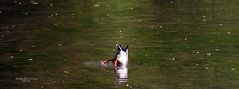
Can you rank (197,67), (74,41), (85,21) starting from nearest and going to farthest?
(197,67)
(74,41)
(85,21)

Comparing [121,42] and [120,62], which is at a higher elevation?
[120,62]

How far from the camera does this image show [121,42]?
79.9ft

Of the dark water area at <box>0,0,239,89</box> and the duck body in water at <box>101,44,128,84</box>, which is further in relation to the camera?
the duck body in water at <box>101,44,128,84</box>

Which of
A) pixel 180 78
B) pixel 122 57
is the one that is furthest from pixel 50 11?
pixel 180 78

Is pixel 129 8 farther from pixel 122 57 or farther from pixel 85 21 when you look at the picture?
pixel 122 57

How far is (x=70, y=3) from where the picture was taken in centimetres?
3828

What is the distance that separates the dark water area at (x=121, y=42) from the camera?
18266 millimetres

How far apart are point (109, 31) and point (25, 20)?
17.2 ft

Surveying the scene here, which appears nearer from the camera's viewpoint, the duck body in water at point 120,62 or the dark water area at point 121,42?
the dark water area at point 121,42

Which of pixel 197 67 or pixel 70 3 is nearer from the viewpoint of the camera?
pixel 197 67

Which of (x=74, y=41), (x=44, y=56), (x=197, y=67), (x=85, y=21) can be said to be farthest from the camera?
(x=85, y=21)

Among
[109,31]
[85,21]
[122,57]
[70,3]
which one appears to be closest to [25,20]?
[85,21]

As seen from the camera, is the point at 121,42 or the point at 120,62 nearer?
the point at 120,62

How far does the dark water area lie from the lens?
18.3m
